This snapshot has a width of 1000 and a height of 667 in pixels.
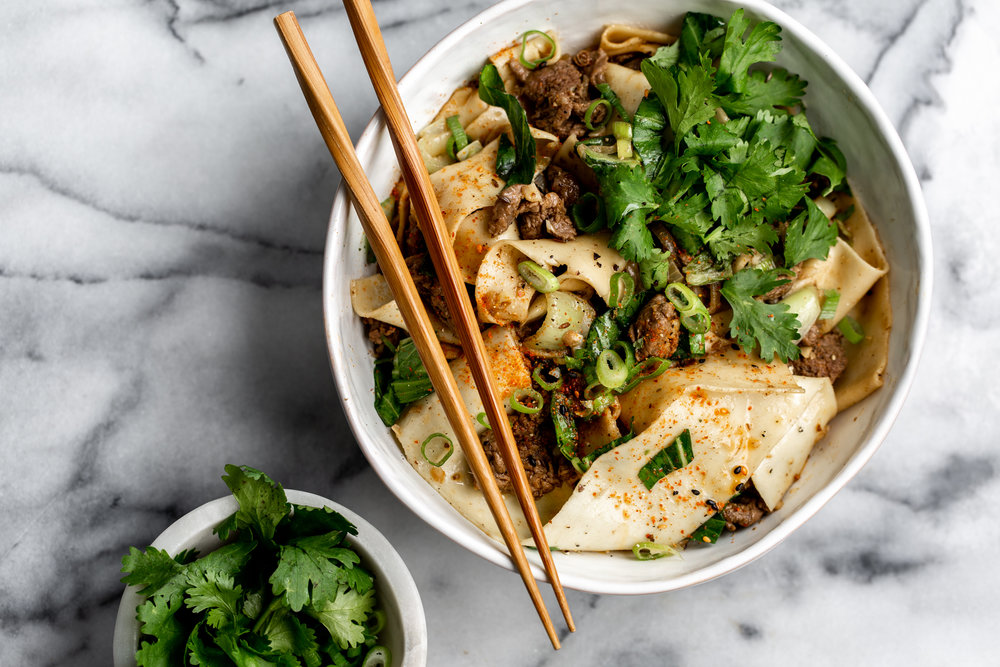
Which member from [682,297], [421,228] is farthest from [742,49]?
[421,228]

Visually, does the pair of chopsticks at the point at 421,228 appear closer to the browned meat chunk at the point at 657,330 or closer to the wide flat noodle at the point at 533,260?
the wide flat noodle at the point at 533,260

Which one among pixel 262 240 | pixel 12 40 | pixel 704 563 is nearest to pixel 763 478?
pixel 704 563

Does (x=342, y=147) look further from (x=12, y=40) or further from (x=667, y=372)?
(x=12, y=40)

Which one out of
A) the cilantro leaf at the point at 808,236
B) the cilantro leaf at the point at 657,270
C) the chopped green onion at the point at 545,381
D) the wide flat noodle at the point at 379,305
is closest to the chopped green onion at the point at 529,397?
the chopped green onion at the point at 545,381

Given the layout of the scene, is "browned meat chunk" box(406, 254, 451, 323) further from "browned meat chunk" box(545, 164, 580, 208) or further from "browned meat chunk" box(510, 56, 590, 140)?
"browned meat chunk" box(510, 56, 590, 140)

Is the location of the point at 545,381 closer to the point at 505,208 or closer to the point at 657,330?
the point at 657,330
